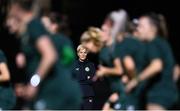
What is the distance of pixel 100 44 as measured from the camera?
8539 mm

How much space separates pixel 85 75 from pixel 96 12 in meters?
1.93

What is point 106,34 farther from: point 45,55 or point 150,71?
point 45,55

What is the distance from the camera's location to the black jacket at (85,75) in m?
11.4

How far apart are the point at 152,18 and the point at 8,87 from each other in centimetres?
242

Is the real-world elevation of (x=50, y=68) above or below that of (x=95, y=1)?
below

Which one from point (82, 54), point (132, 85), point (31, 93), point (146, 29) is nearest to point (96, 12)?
point (82, 54)

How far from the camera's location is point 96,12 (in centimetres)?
1308

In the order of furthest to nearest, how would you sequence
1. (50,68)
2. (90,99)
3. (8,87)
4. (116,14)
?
(90,99) < (8,87) < (116,14) < (50,68)

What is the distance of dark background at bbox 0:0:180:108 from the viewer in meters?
12.8

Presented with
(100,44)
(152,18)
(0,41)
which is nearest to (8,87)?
(100,44)

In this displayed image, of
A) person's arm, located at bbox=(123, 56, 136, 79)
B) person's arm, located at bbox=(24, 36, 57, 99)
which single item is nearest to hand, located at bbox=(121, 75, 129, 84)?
person's arm, located at bbox=(123, 56, 136, 79)

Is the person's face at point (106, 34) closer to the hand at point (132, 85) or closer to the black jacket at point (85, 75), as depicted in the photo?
the hand at point (132, 85)

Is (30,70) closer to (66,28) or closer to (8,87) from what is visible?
(66,28)

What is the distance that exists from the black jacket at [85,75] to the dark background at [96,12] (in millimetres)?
1629
